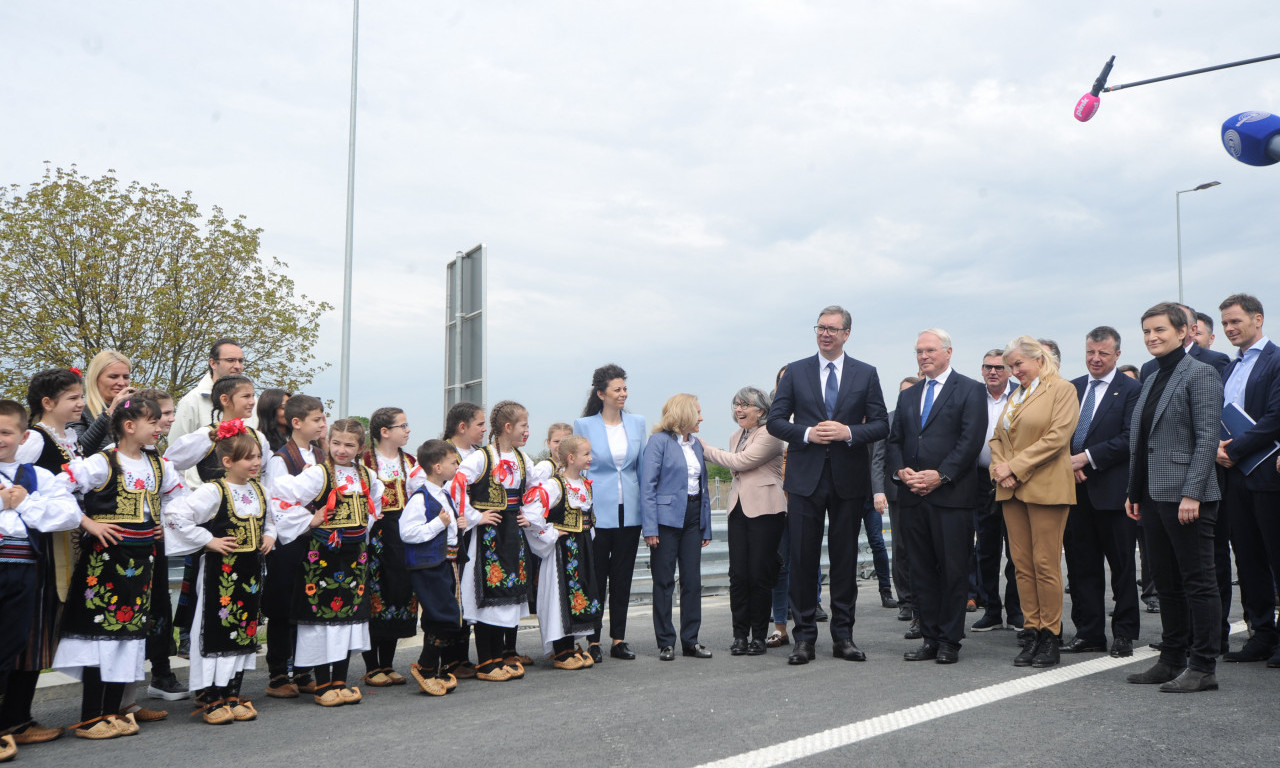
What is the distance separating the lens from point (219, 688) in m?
5.51

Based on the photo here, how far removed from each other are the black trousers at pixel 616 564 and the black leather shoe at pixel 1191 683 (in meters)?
3.50

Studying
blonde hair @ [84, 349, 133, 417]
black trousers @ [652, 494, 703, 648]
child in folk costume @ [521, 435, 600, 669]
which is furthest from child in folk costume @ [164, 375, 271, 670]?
black trousers @ [652, 494, 703, 648]

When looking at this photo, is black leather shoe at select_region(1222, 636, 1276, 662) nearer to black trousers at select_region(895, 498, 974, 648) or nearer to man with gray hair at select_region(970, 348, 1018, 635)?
black trousers at select_region(895, 498, 974, 648)

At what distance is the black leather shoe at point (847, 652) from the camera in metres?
6.96

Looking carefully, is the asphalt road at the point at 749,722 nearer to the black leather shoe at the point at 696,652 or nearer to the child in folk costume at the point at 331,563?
the child in folk costume at the point at 331,563

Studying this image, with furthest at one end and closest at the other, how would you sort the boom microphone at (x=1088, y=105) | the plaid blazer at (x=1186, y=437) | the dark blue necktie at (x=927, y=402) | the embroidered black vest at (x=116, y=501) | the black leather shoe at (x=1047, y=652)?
the boom microphone at (x=1088, y=105), the dark blue necktie at (x=927, y=402), the black leather shoe at (x=1047, y=652), the plaid blazer at (x=1186, y=437), the embroidered black vest at (x=116, y=501)

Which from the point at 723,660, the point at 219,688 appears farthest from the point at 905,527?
the point at 219,688

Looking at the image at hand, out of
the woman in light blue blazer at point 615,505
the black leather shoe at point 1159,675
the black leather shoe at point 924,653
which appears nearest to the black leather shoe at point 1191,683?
the black leather shoe at point 1159,675

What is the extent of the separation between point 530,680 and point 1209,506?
4.11m

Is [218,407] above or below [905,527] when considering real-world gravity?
above

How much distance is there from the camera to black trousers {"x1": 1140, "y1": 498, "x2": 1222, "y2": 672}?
5.65 metres

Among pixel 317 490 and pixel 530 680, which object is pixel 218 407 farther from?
pixel 530 680

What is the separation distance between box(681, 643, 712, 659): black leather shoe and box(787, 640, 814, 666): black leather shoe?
61 cm

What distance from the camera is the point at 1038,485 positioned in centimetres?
685
